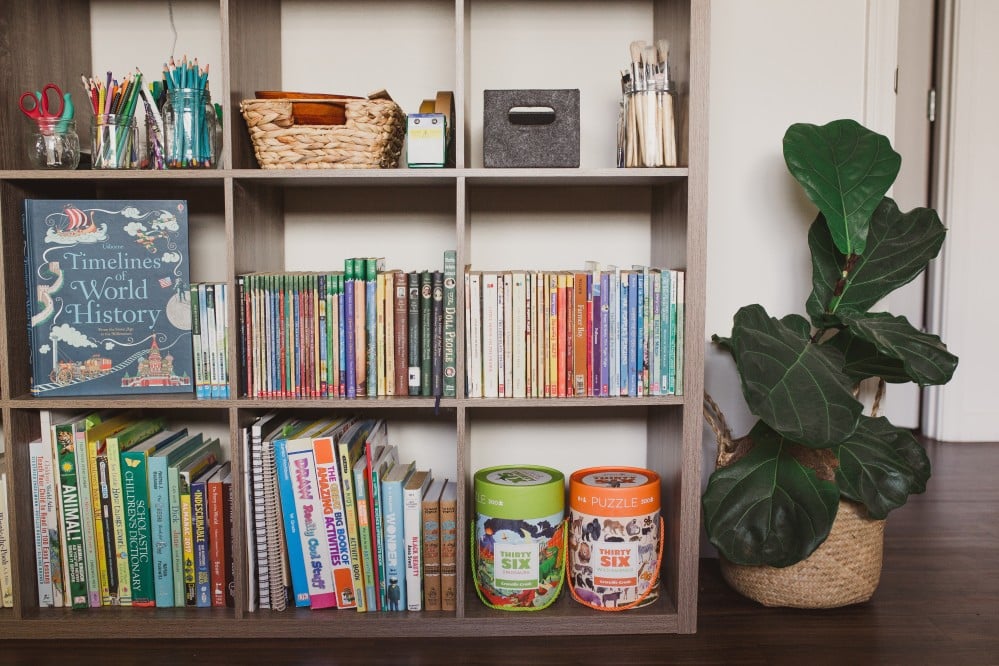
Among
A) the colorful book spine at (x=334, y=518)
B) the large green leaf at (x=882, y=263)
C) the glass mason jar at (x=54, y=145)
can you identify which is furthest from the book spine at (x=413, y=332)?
the large green leaf at (x=882, y=263)

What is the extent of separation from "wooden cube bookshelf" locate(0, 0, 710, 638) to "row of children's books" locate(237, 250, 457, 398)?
0.16 feet

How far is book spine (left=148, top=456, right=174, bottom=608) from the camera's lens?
5.45 ft

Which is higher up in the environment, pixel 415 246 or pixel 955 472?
pixel 415 246

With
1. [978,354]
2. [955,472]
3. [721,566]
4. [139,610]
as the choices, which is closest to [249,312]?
[139,610]

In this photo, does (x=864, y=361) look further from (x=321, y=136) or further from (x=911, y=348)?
(x=321, y=136)

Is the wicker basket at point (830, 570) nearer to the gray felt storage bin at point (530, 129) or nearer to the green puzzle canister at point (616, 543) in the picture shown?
the green puzzle canister at point (616, 543)

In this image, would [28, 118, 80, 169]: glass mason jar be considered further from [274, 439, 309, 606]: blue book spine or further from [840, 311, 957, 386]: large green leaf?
[840, 311, 957, 386]: large green leaf

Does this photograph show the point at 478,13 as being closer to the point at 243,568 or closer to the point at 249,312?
the point at 249,312

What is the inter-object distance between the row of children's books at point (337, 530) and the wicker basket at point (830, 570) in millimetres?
698

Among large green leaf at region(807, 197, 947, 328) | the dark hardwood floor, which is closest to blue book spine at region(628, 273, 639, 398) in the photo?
large green leaf at region(807, 197, 947, 328)

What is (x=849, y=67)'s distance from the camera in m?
1.95

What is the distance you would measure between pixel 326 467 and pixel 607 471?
2.16 ft

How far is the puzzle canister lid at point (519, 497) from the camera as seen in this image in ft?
5.52

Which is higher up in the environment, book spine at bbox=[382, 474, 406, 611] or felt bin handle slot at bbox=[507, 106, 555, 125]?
felt bin handle slot at bbox=[507, 106, 555, 125]
